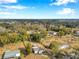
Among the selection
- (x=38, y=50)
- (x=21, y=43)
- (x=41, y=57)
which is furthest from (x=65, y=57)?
(x=21, y=43)

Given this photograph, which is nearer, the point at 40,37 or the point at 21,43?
the point at 21,43

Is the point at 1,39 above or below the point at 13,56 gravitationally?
above

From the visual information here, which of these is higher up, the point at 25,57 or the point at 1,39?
the point at 1,39

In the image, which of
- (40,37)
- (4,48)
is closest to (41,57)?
(4,48)

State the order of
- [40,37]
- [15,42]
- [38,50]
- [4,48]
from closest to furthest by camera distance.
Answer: [38,50], [4,48], [15,42], [40,37]

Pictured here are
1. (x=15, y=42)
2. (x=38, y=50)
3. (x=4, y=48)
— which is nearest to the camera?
(x=38, y=50)

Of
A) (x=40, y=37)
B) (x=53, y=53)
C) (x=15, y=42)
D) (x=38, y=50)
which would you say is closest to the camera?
(x=53, y=53)

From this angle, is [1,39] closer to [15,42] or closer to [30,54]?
[15,42]

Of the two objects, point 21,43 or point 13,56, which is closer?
point 13,56

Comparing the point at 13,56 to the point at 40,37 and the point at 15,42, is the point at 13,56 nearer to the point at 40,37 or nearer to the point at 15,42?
the point at 15,42
